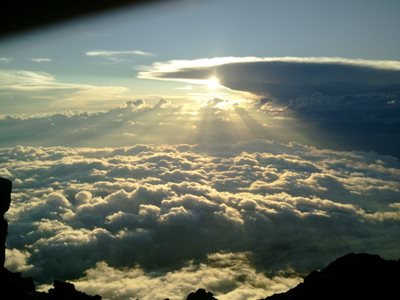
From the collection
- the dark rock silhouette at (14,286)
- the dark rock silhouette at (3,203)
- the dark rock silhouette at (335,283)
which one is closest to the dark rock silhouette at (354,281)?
the dark rock silhouette at (335,283)

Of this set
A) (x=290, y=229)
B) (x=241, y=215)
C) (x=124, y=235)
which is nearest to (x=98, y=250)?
(x=124, y=235)

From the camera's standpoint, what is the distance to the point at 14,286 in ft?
69.8

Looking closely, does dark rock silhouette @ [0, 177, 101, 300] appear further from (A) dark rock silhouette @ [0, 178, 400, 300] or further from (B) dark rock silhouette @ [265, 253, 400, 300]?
(B) dark rock silhouette @ [265, 253, 400, 300]

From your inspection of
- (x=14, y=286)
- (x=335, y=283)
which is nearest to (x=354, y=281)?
(x=335, y=283)

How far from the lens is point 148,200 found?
172875 mm

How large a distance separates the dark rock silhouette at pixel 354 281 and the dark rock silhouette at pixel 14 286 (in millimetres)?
18991

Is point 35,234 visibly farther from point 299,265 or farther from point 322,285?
point 322,285

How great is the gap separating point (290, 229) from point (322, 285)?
A: 442ft

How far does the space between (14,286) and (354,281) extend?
89.0 ft

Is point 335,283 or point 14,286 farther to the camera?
point 335,283

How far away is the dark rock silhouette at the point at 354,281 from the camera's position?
26.4m

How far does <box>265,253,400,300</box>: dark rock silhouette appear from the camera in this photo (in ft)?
86.5

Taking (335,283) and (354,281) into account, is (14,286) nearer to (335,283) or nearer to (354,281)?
(335,283)

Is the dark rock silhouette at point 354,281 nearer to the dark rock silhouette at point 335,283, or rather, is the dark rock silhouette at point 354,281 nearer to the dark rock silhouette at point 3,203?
the dark rock silhouette at point 335,283
